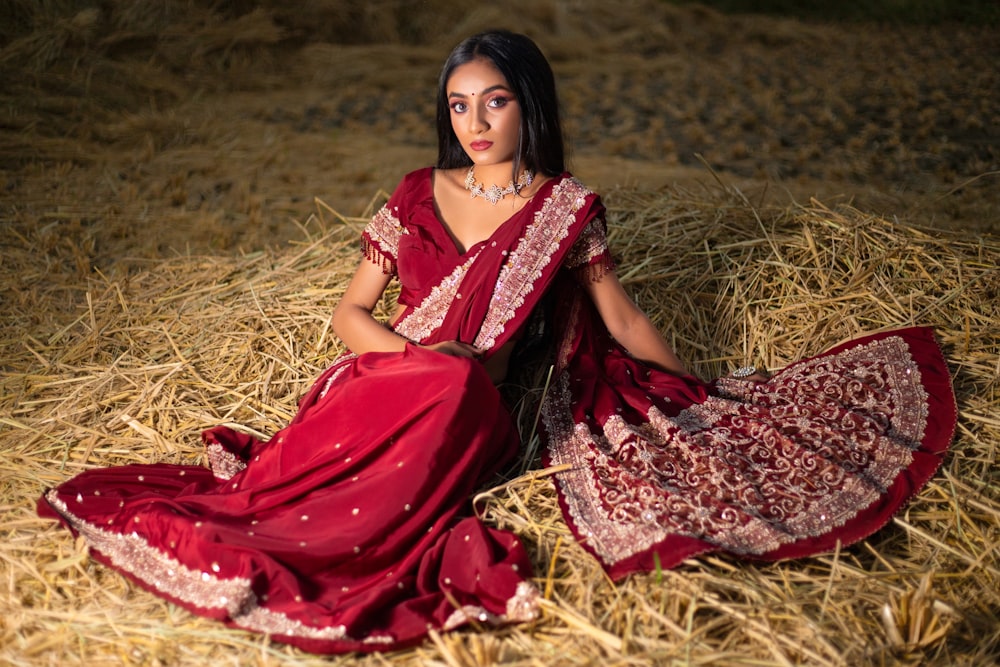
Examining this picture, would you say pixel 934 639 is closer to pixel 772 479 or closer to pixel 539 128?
pixel 772 479

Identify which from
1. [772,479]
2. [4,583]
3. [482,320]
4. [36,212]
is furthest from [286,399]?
[36,212]

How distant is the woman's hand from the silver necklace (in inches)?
16.7

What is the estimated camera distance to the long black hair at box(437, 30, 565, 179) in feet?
8.26

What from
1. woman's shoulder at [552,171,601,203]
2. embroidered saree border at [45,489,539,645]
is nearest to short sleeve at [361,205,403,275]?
woman's shoulder at [552,171,601,203]

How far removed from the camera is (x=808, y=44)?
308 inches

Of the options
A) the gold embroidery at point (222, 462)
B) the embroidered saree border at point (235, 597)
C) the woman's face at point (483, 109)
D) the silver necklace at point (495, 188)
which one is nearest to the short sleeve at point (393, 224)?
the silver necklace at point (495, 188)

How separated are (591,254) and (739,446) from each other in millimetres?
637

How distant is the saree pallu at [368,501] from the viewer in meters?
2.06

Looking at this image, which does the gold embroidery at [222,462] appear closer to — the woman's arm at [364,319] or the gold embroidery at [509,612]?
the woman's arm at [364,319]

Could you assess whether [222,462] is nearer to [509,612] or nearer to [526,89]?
[509,612]

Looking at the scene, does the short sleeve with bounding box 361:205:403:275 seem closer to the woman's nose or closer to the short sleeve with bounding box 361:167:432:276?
the short sleeve with bounding box 361:167:432:276

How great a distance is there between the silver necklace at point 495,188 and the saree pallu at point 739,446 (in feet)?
1.19

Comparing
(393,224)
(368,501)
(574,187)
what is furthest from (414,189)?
(368,501)

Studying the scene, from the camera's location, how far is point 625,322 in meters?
2.73
